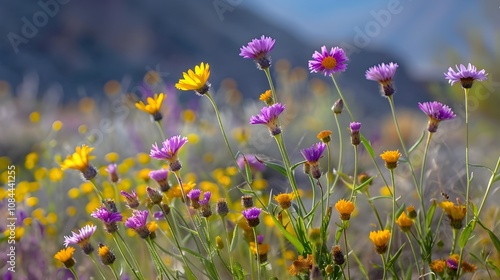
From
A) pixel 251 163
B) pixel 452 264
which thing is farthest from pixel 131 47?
pixel 452 264

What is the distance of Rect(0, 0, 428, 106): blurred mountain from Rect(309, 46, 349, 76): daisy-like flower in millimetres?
14386

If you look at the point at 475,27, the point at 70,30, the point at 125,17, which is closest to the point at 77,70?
the point at 70,30

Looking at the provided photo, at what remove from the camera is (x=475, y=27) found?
727 cm

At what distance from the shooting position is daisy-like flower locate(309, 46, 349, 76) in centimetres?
159

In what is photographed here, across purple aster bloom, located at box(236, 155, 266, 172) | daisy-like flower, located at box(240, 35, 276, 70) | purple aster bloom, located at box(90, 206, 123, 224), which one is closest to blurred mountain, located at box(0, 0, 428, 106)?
purple aster bloom, located at box(236, 155, 266, 172)

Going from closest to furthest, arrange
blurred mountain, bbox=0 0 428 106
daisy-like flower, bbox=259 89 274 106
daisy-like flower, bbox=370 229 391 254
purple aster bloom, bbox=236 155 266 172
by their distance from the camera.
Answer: daisy-like flower, bbox=370 229 391 254 → daisy-like flower, bbox=259 89 274 106 → purple aster bloom, bbox=236 155 266 172 → blurred mountain, bbox=0 0 428 106

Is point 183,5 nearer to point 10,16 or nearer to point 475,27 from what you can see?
point 10,16

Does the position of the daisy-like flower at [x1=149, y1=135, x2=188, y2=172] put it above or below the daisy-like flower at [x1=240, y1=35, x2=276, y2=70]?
below

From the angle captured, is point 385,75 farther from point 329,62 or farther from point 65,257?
point 65,257

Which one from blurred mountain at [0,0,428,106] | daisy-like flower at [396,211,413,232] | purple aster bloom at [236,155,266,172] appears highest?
daisy-like flower at [396,211,413,232]

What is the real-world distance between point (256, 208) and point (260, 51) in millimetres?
377

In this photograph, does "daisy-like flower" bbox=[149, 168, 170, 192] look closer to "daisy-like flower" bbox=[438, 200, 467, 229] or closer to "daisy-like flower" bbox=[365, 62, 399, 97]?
"daisy-like flower" bbox=[365, 62, 399, 97]

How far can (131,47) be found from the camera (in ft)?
Result: 64.5

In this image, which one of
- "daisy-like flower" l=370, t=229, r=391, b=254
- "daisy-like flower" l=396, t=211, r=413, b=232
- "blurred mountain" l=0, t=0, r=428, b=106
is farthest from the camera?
"blurred mountain" l=0, t=0, r=428, b=106
